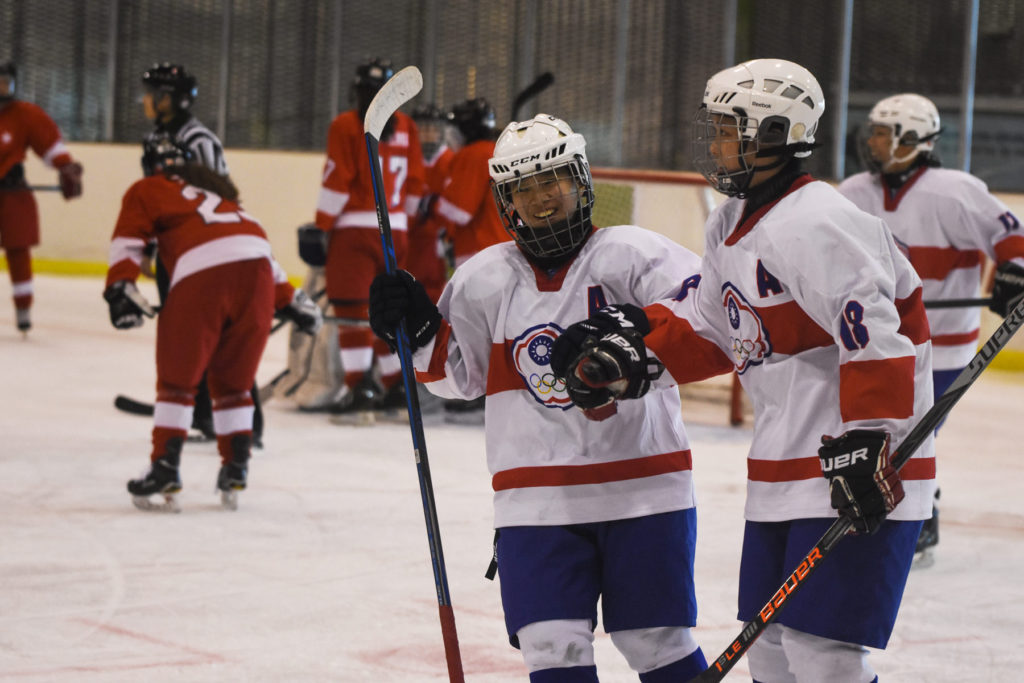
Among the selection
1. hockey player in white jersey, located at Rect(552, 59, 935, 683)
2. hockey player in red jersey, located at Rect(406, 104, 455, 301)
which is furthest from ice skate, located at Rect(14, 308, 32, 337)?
hockey player in white jersey, located at Rect(552, 59, 935, 683)

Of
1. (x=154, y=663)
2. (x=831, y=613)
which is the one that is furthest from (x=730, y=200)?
(x=154, y=663)

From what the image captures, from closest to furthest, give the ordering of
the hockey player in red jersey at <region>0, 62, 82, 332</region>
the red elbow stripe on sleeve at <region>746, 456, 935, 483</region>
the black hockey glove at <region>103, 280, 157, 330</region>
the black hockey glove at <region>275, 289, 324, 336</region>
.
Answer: the red elbow stripe on sleeve at <region>746, 456, 935, 483</region> < the black hockey glove at <region>103, 280, 157, 330</region> < the black hockey glove at <region>275, 289, 324, 336</region> < the hockey player in red jersey at <region>0, 62, 82, 332</region>

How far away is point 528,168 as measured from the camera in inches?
80.6

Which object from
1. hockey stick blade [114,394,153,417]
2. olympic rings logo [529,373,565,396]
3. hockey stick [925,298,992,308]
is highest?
olympic rings logo [529,373,565,396]

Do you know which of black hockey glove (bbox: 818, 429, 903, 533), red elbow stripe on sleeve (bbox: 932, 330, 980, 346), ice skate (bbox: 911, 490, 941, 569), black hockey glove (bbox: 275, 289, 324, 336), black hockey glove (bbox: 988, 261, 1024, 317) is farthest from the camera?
black hockey glove (bbox: 275, 289, 324, 336)

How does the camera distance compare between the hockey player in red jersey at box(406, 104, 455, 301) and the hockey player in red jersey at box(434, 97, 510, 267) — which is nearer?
the hockey player in red jersey at box(434, 97, 510, 267)

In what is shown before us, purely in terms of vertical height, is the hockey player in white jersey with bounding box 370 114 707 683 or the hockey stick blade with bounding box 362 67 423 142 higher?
the hockey stick blade with bounding box 362 67 423 142

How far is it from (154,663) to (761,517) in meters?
1.43

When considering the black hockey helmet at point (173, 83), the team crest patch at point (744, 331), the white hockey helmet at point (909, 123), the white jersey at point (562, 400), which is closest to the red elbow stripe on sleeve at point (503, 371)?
the white jersey at point (562, 400)

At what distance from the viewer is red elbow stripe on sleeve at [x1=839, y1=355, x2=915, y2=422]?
174 cm

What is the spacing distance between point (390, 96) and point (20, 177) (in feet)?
19.3

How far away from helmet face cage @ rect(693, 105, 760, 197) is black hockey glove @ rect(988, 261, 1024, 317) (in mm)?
1851

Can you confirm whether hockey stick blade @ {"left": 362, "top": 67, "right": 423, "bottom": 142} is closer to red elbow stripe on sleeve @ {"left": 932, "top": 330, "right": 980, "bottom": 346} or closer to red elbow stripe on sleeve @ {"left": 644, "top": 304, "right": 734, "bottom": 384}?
red elbow stripe on sleeve @ {"left": 644, "top": 304, "right": 734, "bottom": 384}

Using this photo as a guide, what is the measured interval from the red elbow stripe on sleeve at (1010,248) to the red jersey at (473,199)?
2470 millimetres
